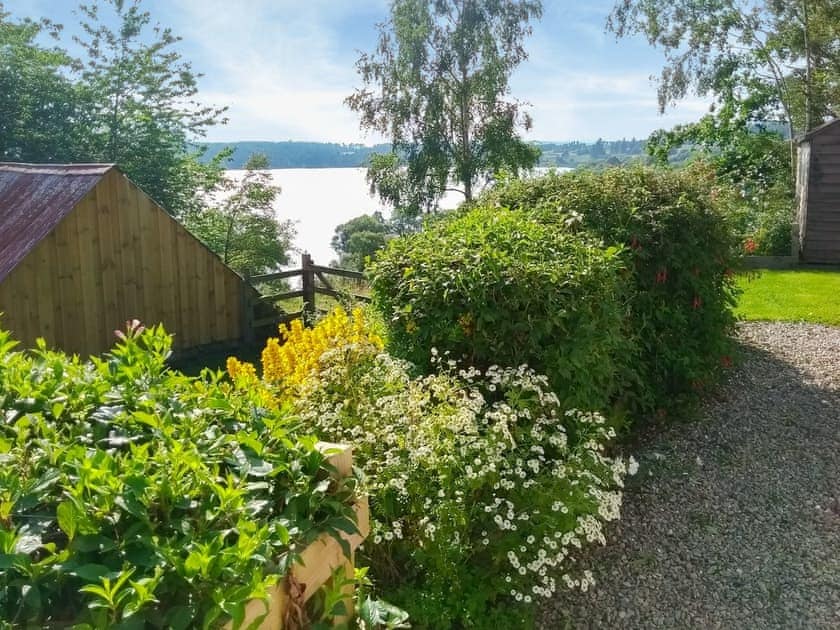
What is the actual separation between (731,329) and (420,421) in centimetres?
442

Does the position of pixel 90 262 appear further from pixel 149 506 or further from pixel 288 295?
pixel 149 506

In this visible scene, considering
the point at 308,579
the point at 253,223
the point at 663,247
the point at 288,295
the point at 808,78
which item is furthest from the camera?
the point at 808,78

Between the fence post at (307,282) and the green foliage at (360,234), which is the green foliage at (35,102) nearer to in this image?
the green foliage at (360,234)

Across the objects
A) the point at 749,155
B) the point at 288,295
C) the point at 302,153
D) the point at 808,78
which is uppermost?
the point at 808,78

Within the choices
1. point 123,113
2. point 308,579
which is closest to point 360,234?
point 123,113

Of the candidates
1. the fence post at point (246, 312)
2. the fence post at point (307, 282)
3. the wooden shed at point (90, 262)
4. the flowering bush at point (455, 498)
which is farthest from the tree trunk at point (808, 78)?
the flowering bush at point (455, 498)

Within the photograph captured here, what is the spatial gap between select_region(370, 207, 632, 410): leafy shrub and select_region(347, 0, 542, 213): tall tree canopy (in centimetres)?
1449

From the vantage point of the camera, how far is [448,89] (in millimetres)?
18500

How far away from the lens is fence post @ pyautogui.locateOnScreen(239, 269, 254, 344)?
9.89m

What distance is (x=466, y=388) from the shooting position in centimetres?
381

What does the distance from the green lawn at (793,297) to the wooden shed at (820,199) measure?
1028 mm

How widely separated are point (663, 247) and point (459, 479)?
3209 mm

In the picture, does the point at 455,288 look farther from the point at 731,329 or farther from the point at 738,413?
the point at 731,329

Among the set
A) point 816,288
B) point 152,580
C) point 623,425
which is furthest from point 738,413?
point 816,288
